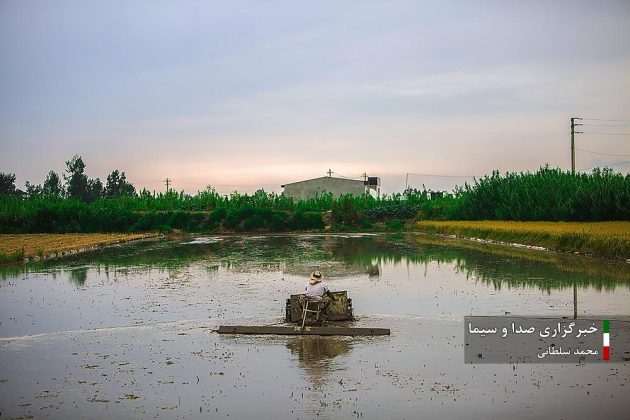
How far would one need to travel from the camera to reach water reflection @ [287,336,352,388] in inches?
346

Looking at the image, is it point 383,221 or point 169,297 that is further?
point 383,221

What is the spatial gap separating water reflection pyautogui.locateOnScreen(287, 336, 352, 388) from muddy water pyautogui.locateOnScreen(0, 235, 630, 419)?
0.03 meters

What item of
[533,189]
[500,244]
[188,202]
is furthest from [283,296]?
[188,202]

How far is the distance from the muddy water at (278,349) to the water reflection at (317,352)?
25 mm

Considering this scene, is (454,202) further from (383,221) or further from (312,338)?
(312,338)

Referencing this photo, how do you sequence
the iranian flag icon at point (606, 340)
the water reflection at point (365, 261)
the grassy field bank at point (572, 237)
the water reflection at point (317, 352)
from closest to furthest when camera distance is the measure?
the water reflection at point (317, 352)
the iranian flag icon at point (606, 340)
the water reflection at point (365, 261)
the grassy field bank at point (572, 237)

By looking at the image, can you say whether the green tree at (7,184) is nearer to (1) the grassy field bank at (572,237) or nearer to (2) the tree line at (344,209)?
(2) the tree line at (344,209)

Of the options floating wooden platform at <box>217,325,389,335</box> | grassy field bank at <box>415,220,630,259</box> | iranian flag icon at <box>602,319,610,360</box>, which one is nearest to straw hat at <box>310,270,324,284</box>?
floating wooden platform at <box>217,325,389,335</box>

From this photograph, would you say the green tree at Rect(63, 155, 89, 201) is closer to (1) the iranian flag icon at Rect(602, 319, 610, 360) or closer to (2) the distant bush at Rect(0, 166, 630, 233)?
(2) the distant bush at Rect(0, 166, 630, 233)

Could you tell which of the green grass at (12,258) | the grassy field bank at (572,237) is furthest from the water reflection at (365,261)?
the green grass at (12,258)

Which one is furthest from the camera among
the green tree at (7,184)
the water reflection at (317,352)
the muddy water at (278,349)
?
the green tree at (7,184)

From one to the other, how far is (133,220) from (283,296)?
126ft

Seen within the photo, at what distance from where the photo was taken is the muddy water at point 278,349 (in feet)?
24.8

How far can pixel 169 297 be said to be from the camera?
54.1 feet
